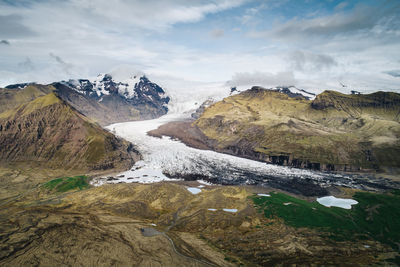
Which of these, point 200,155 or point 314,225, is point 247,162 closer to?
point 200,155

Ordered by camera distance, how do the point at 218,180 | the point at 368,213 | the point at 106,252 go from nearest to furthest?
the point at 106,252, the point at 368,213, the point at 218,180

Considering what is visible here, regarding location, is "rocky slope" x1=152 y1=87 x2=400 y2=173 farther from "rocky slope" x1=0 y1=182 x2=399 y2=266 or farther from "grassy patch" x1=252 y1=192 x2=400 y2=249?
"rocky slope" x1=0 y1=182 x2=399 y2=266

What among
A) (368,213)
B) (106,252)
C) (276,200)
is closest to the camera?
(106,252)

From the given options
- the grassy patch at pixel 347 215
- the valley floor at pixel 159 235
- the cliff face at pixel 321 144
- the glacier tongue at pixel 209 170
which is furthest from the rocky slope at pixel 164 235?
the cliff face at pixel 321 144

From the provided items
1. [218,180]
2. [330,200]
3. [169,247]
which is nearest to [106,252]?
[169,247]

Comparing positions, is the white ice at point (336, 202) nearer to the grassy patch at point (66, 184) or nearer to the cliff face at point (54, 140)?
the grassy patch at point (66, 184)

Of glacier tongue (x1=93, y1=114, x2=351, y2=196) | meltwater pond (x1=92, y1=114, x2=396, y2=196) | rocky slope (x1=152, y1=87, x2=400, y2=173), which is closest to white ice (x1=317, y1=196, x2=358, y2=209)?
meltwater pond (x1=92, y1=114, x2=396, y2=196)

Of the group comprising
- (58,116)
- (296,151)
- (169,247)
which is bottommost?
(169,247)

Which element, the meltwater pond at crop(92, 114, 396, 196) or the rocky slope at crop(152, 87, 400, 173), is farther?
the rocky slope at crop(152, 87, 400, 173)
